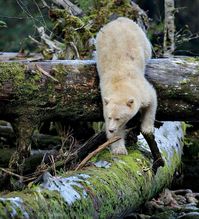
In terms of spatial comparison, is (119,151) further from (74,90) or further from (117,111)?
(74,90)

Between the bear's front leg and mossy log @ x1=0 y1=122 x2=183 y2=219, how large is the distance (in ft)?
0.25

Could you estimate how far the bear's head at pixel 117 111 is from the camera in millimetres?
6984

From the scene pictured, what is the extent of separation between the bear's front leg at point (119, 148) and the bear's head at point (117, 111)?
0.60ft

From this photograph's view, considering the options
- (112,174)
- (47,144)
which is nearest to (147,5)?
(47,144)

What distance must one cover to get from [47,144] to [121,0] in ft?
9.55

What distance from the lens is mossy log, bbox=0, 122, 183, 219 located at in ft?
15.0

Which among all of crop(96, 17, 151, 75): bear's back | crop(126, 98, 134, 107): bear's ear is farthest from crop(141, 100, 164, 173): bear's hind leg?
crop(96, 17, 151, 75): bear's back

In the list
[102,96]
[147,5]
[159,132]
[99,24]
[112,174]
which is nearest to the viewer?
[112,174]

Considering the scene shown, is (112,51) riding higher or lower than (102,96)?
higher

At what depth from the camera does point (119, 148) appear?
7.25 metres

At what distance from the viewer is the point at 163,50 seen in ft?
38.1

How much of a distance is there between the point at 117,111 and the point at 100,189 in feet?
4.84

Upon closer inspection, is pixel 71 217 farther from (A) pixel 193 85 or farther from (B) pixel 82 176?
(A) pixel 193 85

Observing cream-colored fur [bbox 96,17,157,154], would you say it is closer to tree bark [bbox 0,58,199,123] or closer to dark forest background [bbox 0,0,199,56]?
tree bark [bbox 0,58,199,123]
